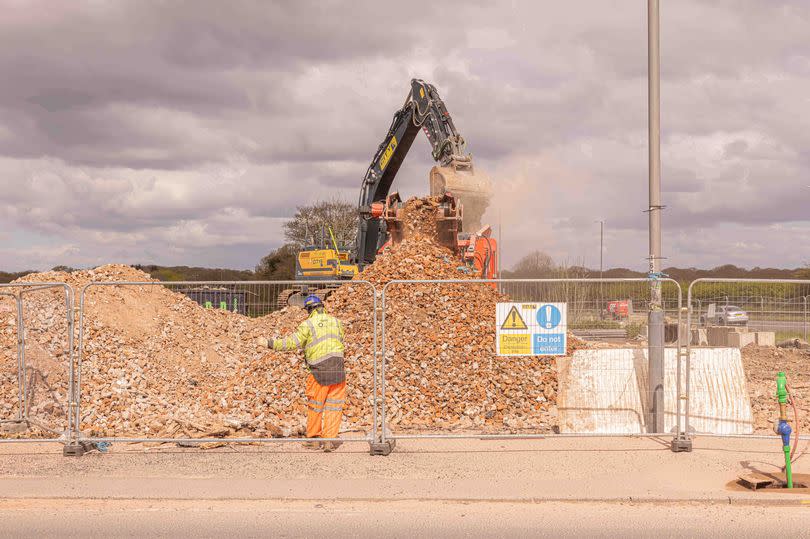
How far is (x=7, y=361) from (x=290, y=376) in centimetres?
507

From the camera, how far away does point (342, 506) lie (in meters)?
7.05

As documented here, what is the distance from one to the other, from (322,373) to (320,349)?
1.01ft

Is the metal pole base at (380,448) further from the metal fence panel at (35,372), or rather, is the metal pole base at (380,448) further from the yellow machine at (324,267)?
the yellow machine at (324,267)

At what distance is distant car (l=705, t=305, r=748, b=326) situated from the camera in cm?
1045

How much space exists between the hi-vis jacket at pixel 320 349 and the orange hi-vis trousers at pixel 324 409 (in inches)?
3.6

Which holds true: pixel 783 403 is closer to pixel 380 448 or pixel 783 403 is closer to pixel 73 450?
pixel 380 448

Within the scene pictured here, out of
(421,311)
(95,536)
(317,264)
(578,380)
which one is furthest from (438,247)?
(95,536)

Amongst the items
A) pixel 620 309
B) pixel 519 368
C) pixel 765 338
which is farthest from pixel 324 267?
pixel 620 309

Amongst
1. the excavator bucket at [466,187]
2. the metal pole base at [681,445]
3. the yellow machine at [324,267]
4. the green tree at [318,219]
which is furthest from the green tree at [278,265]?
the metal pole base at [681,445]

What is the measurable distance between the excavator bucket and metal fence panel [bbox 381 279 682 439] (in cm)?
567

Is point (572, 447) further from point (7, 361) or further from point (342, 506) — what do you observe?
point (7, 361)

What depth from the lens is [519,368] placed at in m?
11.8

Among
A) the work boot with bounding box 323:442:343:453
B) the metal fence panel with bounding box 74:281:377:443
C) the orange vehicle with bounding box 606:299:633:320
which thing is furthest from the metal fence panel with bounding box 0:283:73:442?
the orange vehicle with bounding box 606:299:633:320

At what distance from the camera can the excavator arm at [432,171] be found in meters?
20.3
